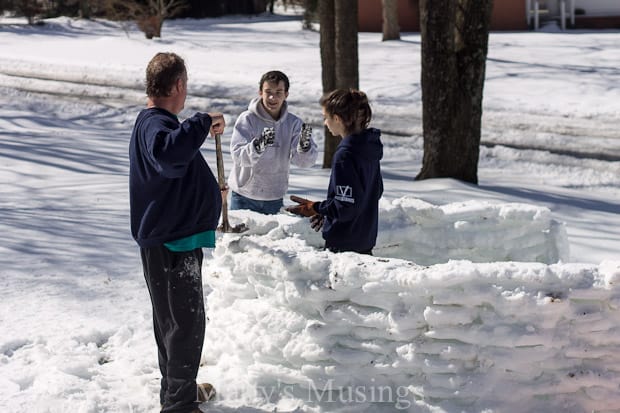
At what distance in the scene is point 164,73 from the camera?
13.9 feet

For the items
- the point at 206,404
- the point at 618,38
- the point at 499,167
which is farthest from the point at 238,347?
the point at 618,38

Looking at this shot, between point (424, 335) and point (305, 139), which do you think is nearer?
point (424, 335)

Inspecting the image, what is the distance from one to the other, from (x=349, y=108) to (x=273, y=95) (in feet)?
3.57

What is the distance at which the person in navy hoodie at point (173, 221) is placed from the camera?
13.9 feet

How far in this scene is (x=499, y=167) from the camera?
497 inches

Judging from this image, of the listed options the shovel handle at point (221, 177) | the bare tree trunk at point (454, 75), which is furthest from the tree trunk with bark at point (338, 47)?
the shovel handle at point (221, 177)

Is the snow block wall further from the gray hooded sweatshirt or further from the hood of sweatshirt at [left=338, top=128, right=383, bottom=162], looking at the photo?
the gray hooded sweatshirt

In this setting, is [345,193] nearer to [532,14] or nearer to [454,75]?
[454,75]

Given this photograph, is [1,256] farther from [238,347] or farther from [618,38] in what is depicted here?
[618,38]

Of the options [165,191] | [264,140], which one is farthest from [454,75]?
[165,191]

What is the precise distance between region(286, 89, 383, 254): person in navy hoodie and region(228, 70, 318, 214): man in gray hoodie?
2.88 ft

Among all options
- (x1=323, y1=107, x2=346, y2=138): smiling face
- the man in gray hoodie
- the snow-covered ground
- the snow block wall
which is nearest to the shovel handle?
the snow-covered ground

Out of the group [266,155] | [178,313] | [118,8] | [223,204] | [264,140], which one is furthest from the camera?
[118,8]

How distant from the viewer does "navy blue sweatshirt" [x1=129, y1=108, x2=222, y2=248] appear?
414 centimetres
